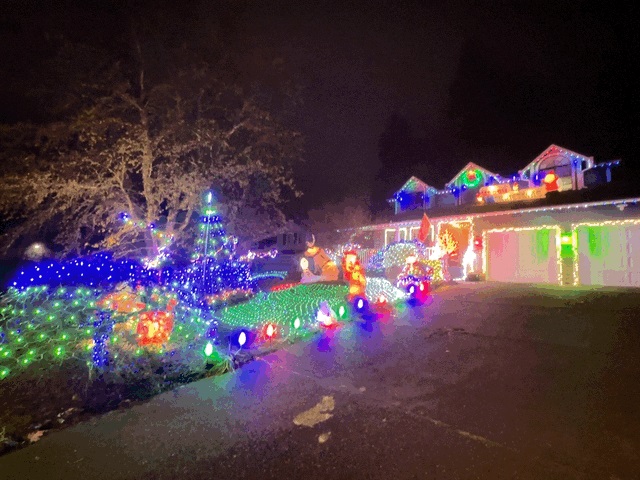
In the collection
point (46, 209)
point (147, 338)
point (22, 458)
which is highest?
point (46, 209)

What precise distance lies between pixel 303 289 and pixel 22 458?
675 cm

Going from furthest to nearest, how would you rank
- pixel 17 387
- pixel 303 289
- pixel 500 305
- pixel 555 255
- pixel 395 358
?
pixel 555 255 < pixel 303 289 < pixel 500 305 < pixel 395 358 < pixel 17 387

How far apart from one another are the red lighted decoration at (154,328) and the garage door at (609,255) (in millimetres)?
12244

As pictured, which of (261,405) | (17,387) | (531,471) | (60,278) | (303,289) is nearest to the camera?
(531,471)

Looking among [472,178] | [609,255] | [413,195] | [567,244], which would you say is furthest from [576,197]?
[413,195]

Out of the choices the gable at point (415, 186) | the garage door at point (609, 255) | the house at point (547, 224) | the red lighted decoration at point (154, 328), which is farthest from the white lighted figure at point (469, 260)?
the red lighted decoration at point (154, 328)

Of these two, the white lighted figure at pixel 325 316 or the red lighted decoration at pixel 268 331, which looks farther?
the white lighted figure at pixel 325 316

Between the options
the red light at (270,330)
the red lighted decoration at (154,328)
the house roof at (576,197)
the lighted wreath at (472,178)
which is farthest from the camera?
the lighted wreath at (472,178)

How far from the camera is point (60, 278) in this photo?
265 inches

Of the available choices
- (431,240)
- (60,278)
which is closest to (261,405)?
(60,278)

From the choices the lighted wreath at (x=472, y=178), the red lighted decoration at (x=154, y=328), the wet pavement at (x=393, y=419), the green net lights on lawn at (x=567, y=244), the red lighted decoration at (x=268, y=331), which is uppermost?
the lighted wreath at (x=472, y=178)

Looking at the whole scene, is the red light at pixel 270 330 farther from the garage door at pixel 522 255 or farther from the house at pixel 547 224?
the garage door at pixel 522 255

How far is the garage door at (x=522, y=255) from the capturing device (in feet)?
42.2

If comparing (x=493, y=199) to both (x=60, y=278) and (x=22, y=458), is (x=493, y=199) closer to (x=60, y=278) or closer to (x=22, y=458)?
(x=60, y=278)
